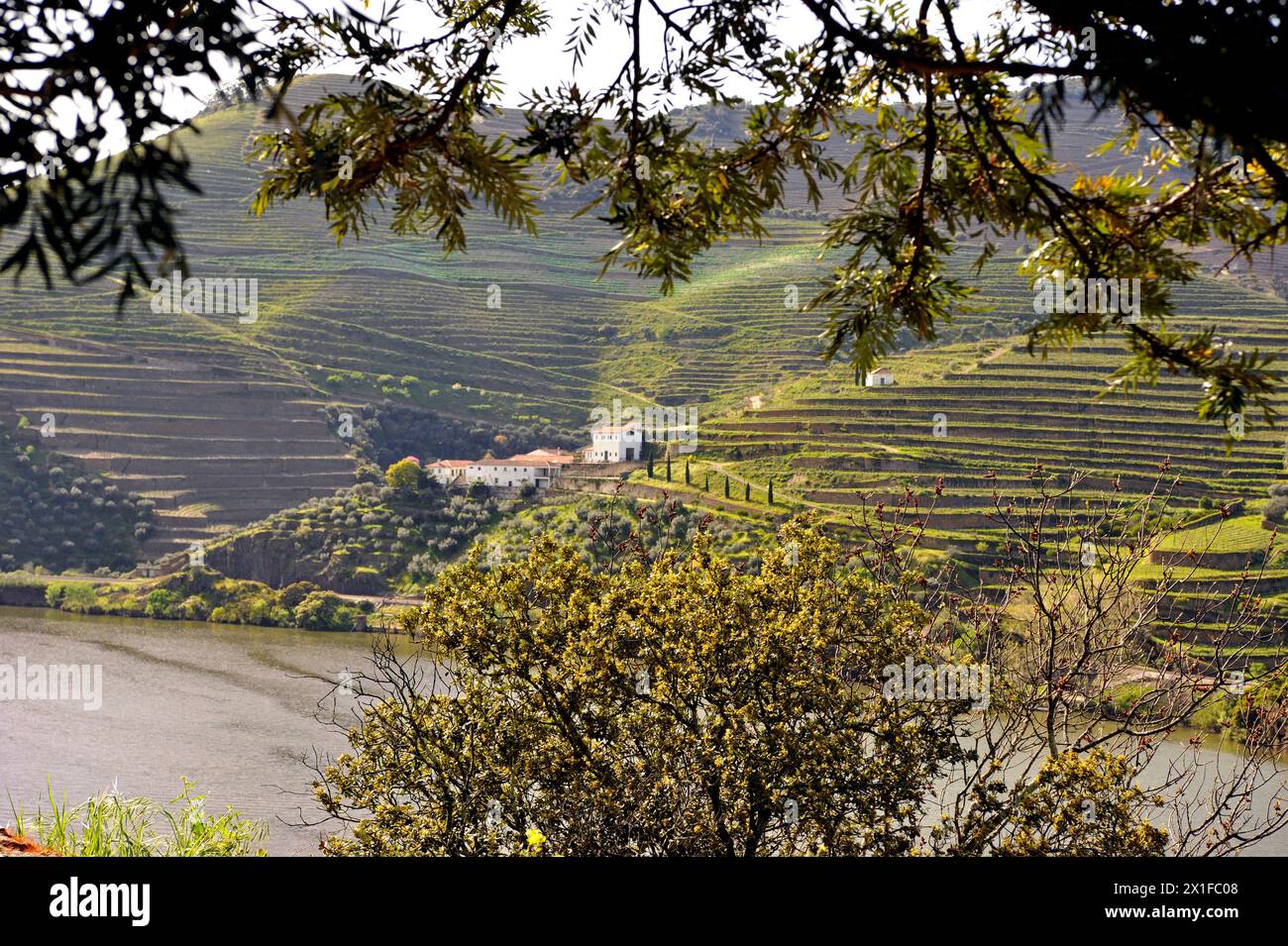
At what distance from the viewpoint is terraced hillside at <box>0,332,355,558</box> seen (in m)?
34.1

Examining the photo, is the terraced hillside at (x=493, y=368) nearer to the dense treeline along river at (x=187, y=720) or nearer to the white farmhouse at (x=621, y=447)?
the white farmhouse at (x=621, y=447)

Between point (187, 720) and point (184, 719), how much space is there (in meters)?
0.12

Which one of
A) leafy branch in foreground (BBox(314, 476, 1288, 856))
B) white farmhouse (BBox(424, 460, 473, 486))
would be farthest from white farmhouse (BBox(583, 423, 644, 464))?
leafy branch in foreground (BBox(314, 476, 1288, 856))

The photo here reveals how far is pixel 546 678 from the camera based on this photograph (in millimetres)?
4504

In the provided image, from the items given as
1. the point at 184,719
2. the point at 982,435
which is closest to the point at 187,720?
the point at 184,719

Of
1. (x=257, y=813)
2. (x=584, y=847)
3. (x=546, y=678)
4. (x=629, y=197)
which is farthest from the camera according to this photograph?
(x=257, y=813)

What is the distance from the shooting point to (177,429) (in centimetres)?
3716

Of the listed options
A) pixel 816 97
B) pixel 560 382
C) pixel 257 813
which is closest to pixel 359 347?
pixel 560 382

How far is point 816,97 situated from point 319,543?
98.9 feet

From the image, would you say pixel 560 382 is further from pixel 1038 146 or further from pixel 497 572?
pixel 1038 146

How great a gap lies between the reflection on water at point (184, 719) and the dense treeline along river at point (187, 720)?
29 millimetres

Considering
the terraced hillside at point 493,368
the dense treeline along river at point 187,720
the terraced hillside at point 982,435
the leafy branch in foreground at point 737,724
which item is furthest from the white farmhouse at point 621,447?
the leafy branch in foreground at point 737,724

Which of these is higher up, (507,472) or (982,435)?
(982,435)

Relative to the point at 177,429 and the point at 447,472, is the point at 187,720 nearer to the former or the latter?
the point at 447,472
